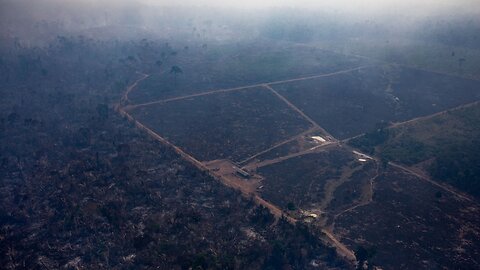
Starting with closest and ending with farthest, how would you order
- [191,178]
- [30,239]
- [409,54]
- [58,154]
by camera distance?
[30,239]
[191,178]
[58,154]
[409,54]

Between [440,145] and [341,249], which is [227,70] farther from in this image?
[341,249]

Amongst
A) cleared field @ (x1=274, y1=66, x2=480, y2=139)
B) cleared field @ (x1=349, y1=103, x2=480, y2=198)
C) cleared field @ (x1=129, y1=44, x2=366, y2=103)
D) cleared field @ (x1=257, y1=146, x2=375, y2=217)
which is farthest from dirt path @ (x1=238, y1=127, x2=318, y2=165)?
cleared field @ (x1=129, y1=44, x2=366, y2=103)

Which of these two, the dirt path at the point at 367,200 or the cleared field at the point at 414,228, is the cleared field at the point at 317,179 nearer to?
the dirt path at the point at 367,200

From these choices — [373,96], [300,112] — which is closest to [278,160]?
[300,112]

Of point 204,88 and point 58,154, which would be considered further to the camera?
point 204,88

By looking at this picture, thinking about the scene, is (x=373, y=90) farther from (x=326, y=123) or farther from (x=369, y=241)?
(x=369, y=241)

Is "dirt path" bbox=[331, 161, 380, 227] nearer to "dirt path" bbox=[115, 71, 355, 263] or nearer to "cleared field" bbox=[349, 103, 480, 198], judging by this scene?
"dirt path" bbox=[115, 71, 355, 263]

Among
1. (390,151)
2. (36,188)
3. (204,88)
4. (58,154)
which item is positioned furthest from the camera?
(204,88)

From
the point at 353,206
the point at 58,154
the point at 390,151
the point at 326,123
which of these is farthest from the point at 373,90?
the point at 58,154
